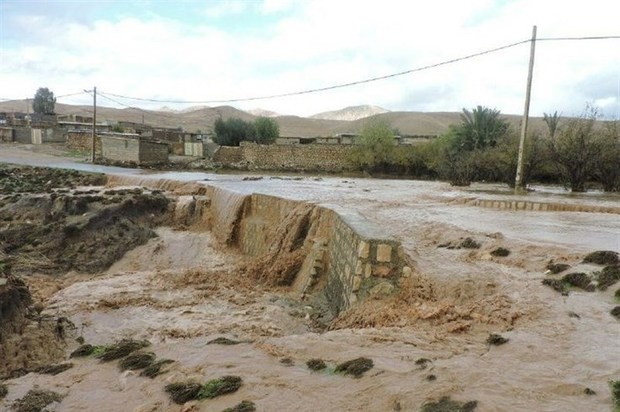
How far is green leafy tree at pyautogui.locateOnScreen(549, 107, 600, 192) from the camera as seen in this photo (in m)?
20.5

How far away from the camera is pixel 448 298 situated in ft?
20.2

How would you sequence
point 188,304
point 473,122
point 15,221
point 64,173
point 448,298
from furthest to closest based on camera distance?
point 473,122 < point 64,173 < point 15,221 < point 188,304 < point 448,298

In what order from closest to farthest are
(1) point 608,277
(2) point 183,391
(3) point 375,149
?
(2) point 183,391 < (1) point 608,277 < (3) point 375,149

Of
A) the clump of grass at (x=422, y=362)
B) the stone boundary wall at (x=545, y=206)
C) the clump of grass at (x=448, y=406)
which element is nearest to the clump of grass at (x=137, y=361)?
the clump of grass at (x=422, y=362)

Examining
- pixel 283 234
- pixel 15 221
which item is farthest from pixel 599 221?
pixel 15 221

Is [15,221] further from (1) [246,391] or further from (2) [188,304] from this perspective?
(1) [246,391]

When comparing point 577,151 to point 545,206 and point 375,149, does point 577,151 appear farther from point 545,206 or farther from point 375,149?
point 375,149

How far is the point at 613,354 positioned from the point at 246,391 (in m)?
2.94

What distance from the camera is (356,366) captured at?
420 cm

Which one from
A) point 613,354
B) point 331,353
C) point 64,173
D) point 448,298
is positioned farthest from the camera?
point 64,173

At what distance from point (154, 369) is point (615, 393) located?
3.50m

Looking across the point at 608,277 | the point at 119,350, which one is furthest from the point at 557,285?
the point at 119,350

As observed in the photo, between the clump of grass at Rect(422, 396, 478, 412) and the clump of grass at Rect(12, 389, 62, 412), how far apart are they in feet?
9.38

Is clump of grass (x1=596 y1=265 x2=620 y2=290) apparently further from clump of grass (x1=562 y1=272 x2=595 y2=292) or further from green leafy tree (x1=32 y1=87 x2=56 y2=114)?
green leafy tree (x1=32 y1=87 x2=56 y2=114)
